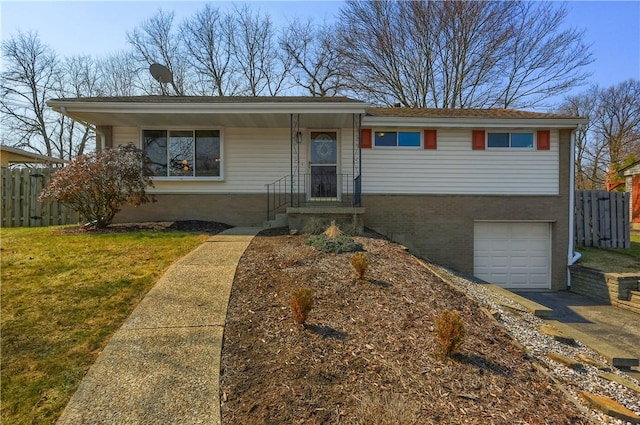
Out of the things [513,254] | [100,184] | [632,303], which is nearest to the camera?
[632,303]

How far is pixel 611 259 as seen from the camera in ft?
33.3

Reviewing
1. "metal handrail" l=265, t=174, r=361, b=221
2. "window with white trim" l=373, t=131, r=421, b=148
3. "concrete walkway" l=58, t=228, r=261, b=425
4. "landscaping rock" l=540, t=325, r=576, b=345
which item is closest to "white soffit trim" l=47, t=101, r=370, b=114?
"window with white trim" l=373, t=131, r=421, b=148

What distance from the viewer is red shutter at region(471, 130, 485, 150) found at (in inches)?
398

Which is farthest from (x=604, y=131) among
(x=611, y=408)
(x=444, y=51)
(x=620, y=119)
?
(x=611, y=408)

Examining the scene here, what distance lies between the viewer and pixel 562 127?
32.1 ft

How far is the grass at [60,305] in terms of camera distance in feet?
8.57

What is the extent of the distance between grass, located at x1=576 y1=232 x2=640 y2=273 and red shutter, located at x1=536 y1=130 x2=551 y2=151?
355 centimetres

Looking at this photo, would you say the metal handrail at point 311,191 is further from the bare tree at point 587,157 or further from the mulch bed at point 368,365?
the bare tree at point 587,157

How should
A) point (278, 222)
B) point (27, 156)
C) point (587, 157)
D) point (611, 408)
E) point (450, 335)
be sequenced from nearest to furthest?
point (611, 408), point (450, 335), point (278, 222), point (27, 156), point (587, 157)

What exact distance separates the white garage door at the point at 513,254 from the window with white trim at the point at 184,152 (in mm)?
8147

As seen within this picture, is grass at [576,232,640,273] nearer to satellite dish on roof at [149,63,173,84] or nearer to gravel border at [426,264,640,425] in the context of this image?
gravel border at [426,264,640,425]

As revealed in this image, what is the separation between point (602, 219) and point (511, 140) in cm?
489

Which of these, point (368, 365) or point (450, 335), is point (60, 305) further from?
point (450, 335)

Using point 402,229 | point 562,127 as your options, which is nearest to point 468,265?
point 402,229
